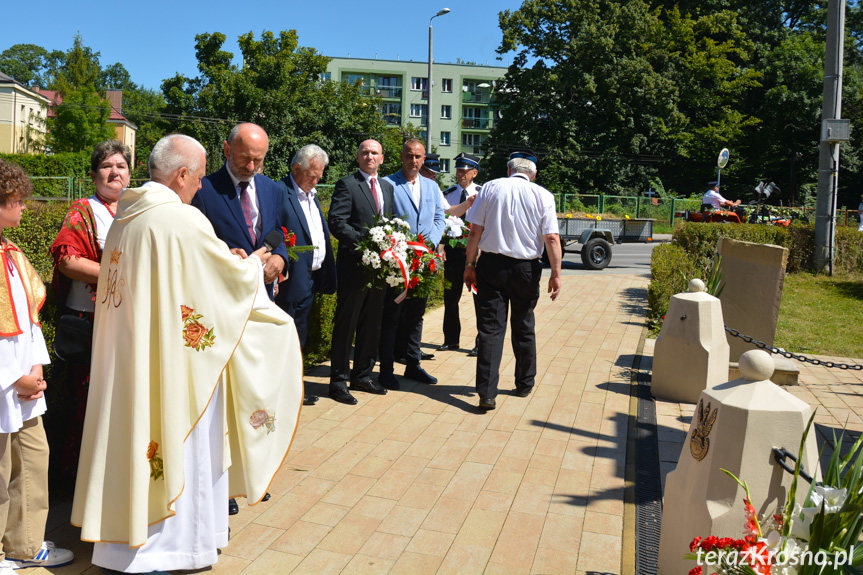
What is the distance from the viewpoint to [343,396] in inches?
243

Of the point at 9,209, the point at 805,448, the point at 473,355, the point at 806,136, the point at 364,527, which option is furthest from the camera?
the point at 806,136

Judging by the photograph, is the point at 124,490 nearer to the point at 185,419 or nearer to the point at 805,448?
the point at 185,419

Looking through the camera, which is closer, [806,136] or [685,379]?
[685,379]

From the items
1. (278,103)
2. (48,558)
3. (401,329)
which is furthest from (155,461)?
(278,103)

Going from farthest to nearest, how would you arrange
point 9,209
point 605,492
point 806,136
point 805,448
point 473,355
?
point 806,136, point 473,355, point 605,492, point 9,209, point 805,448

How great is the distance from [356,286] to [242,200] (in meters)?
1.69

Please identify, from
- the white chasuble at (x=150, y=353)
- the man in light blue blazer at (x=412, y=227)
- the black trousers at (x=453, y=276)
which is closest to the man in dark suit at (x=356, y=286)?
the man in light blue blazer at (x=412, y=227)

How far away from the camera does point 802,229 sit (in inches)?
627

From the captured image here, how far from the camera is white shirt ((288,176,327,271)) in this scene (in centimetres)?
585

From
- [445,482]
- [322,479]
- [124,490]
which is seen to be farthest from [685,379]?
[124,490]

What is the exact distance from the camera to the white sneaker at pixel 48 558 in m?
3.40

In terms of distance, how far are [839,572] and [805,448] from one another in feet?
1.79

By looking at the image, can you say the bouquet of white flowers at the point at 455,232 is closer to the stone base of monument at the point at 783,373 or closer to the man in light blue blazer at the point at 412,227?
the man in light blue blazer at the point at 412,227

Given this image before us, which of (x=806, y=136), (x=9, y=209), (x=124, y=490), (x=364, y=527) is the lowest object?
(x=364, y=527)
